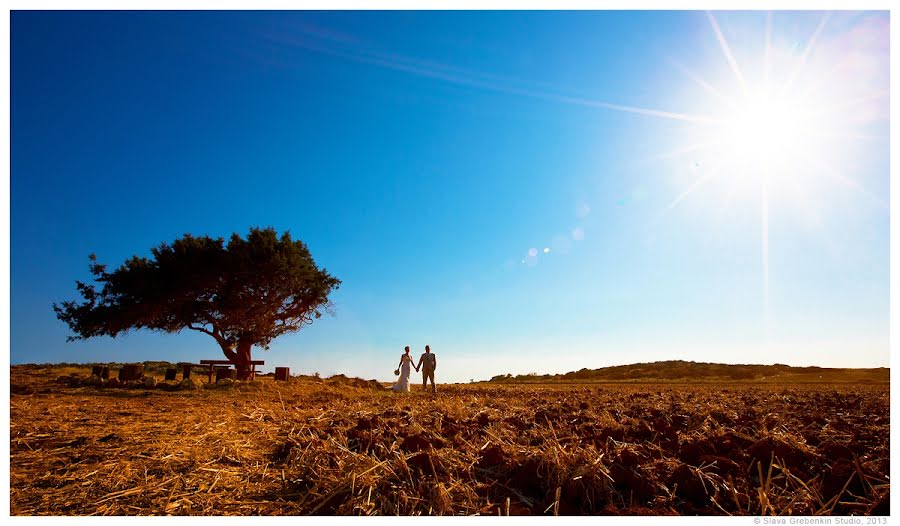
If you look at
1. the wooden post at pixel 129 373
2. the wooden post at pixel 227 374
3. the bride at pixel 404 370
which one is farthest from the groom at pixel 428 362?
the wooden post at pixel 129 373

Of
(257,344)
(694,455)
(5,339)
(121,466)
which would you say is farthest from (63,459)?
(257,344)

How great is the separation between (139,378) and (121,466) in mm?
17891

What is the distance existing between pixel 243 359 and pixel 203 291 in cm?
392

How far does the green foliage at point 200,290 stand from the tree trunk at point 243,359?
0.41 ft

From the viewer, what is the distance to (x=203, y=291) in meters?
21.9

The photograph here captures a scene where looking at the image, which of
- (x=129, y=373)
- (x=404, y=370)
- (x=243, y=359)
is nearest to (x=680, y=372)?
(x=404, y=370)

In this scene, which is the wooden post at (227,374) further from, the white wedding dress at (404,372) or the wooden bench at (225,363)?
the white wedding dress at (404,372)

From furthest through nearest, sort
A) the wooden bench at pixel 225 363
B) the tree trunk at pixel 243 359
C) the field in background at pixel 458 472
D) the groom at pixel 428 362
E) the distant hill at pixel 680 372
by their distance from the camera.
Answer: the distant hill at pixel 680 372, the tree trunk at pixel 243 359, the wooden bench at pixel 225 363, the groom at pixel 428 362, the field in background at pixel 458 472

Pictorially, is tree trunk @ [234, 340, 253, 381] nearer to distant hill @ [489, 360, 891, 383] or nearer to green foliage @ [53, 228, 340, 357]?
green foliage @ [53, 228, 340, 357]

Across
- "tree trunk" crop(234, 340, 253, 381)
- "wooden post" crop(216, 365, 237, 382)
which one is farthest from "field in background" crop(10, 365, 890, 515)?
"tree trunk" crop(234, 340, 253, 381)

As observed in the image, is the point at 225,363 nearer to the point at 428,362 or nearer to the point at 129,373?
the point at 129,373

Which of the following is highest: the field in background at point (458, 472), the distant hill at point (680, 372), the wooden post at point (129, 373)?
the field in background at point (458, 472)

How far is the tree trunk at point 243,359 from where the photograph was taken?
886 inches
